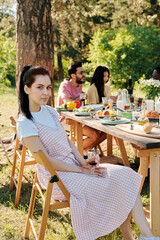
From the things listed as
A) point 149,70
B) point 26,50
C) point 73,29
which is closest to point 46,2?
point 26,50

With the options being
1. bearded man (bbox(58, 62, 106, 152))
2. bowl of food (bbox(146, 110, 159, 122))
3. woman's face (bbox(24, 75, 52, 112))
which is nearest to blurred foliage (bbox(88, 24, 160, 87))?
bearded man (bbox(58, 62, 106, 152))

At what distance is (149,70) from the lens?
14930 mm

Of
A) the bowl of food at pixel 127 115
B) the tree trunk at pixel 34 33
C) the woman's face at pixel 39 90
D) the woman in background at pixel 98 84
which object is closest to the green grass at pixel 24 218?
the bowl of food at pixel 127 115

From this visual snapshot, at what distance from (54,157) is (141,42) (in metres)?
14.4

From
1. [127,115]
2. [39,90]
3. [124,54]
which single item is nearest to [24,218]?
[39,90]

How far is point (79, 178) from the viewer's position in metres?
2.04

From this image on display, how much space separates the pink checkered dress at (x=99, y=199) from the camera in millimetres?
1886

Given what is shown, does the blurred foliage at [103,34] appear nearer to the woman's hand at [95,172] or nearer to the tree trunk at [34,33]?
the tree trunk at [34,33]

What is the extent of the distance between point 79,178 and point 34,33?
3407 mm

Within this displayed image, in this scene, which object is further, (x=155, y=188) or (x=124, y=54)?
(x=124, y=54)

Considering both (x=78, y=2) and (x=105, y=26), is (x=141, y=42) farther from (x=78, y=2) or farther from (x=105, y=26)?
(x=105, y=26)

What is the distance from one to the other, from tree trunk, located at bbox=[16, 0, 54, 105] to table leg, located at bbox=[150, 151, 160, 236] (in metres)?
3.30

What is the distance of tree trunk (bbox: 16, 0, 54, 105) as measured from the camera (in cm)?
468

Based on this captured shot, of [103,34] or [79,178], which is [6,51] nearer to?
[103,34]
